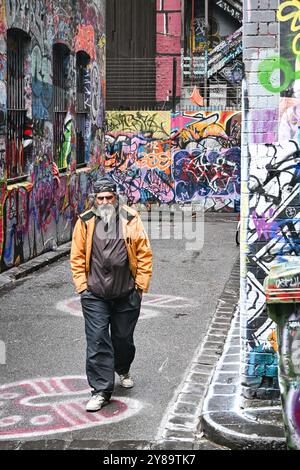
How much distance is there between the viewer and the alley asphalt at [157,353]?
18.3 ft

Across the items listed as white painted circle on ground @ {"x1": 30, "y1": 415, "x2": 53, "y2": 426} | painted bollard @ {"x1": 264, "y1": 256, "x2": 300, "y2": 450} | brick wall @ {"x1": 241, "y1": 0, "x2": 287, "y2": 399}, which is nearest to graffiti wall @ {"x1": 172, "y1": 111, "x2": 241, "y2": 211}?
brick wall @ {"x1": 241, "y1": 0, "x2": 287, "y2": 399}

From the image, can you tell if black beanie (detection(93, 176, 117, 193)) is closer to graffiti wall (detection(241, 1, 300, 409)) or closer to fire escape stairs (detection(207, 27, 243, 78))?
graffiti wall (detection(241, 1, 300, 409))

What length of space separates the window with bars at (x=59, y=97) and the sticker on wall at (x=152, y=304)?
16.6 ft

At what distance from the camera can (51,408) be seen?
627 cm

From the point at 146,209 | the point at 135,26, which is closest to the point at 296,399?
the point at 146,209

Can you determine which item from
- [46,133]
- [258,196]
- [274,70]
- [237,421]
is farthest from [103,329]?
[46,133]

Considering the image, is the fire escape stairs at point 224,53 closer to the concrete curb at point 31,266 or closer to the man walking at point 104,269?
the concrete curb at point 31,266

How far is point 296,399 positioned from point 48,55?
1030 cm

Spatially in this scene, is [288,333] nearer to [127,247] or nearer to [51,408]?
[127,247]

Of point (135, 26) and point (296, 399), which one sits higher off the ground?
point (135, 26)

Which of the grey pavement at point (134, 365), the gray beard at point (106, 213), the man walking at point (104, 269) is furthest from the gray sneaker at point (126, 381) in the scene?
the gray beard at point (106, 213)

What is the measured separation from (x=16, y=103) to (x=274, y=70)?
7469mm

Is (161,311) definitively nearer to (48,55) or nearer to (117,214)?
(117,214)

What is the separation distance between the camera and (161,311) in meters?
9.84
